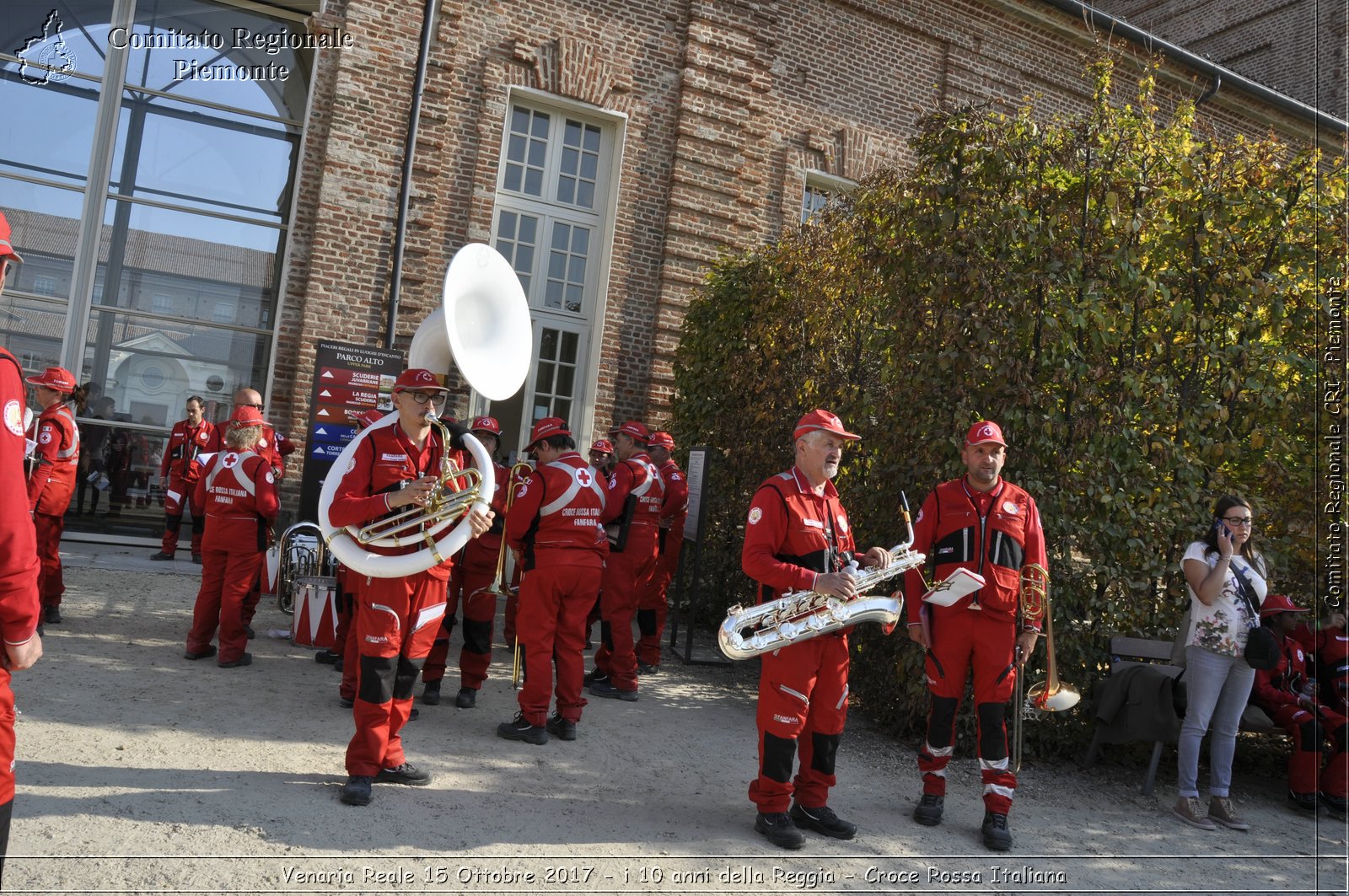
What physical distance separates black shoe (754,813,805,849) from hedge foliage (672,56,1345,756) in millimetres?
2016

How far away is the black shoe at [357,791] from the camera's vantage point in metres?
4.62

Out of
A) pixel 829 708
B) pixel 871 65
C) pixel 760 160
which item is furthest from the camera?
pixel 871 65

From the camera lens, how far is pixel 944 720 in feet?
17.3

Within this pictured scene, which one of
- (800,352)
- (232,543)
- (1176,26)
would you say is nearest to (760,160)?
(800,352)

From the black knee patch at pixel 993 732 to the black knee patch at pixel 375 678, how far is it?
327 centimetres

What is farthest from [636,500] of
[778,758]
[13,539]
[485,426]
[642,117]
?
[642,117]

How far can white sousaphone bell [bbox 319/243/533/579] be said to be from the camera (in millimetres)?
4641

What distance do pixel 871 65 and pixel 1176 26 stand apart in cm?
1319

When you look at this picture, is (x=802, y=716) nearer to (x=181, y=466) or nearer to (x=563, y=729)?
(x=563, y=729)

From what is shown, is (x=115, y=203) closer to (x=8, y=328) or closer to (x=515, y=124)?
(x=8, y=328)

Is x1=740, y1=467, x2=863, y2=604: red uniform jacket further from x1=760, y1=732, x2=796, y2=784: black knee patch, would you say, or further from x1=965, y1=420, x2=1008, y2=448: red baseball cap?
x1=965, y1=420, x2=1008, y2=448: red baseball cap

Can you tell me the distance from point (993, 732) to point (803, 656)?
4.21 feet

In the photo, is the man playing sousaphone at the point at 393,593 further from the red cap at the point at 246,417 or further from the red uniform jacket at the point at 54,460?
the red uniform jacket at the point at 54,460

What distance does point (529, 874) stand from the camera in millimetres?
4129
